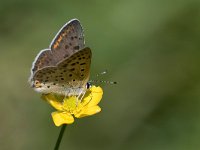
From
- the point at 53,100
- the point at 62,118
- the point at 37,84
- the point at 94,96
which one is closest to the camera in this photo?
the point at 62,118

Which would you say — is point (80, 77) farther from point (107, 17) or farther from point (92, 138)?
point (107, 17)

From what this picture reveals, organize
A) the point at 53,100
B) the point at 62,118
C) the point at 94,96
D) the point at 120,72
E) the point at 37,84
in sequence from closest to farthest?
the point at 62,118 < the point at 37,84 < the point at 53,100 < the point at 94,96 < the point at 120,72

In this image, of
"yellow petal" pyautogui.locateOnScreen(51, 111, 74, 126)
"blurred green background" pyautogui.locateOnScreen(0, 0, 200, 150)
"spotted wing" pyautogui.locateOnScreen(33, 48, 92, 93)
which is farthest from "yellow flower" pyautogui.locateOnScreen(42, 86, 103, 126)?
"blurred green background" pyautogui.locateOnScreen(0, 0, 200, 150)

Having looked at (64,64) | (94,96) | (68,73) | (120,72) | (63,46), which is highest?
(63,46)

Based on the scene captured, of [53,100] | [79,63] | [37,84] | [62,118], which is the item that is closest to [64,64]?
→ [79,63]

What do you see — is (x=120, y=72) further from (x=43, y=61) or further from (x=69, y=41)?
(x=43, y=61)

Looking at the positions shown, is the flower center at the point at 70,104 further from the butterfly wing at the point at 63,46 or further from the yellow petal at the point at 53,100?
the butterfly wing at the point at 63,46

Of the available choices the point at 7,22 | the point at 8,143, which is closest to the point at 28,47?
the point at 7,22
